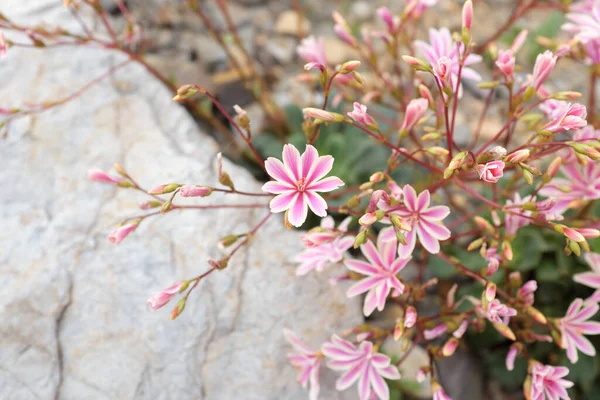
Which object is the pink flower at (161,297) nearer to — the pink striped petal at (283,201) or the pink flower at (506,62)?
the pink striped petal at (283,201)

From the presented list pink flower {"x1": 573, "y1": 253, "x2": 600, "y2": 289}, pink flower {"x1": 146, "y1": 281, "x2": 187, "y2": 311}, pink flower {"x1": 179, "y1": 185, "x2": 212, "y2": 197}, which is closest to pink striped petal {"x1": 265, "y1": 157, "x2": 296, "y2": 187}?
pink flower {"x1": 179, "y1": 185, "x2": 212, "y2": 197}

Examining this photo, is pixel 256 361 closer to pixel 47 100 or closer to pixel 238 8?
pixel 47 100

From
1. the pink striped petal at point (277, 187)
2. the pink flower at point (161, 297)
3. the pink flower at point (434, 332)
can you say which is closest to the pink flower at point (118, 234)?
the pink flower at point (161, 297)

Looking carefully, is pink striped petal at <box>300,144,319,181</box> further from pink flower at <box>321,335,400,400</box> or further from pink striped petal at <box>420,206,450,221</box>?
pink flower at <box>321,335,400,400</box>

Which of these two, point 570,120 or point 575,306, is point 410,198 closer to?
point 570,120

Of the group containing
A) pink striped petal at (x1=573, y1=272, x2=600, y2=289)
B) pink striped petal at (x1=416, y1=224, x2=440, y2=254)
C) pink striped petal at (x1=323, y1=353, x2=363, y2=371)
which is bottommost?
pink striped petal at (x1=573, y1=272, x2=600, y2=289)

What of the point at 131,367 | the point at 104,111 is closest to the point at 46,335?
the point at 131,367

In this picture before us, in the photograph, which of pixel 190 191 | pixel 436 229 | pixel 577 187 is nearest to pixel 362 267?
pixel 436 229
